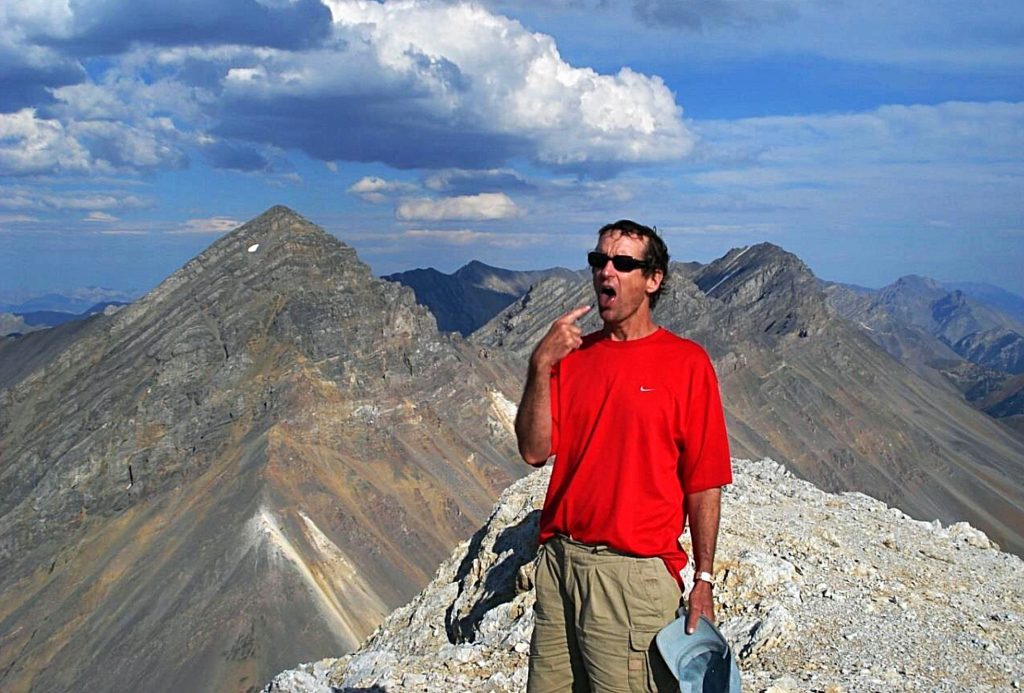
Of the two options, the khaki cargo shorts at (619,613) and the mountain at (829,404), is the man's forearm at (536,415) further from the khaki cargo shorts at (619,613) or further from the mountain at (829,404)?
the mountain at (829,404)

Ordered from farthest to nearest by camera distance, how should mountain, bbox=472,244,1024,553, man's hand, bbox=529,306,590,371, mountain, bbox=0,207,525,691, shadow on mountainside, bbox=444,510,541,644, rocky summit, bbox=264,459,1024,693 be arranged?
mountain, bbox=472,244,1024,553 < mountain, bbox=0,207,525,691 < shadow on mountainside, bbox=444,510,541,644 < rocky summit, bbox=264,459,1024,693 < man's hand, bbox=529,306,590,371

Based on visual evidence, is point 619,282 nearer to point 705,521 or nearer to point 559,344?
point 559,344

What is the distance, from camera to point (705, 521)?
713 cm

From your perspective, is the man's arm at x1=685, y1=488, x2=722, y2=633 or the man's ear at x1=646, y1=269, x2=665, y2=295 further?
the man's ear at x1=646, y1=269, x2=665, y2=295

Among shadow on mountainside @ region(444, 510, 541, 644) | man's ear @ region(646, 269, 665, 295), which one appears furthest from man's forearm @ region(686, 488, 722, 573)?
shadow on mountainside @ region(444, 510, 541, 644)

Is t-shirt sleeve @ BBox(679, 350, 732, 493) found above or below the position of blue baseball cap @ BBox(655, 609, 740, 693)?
above

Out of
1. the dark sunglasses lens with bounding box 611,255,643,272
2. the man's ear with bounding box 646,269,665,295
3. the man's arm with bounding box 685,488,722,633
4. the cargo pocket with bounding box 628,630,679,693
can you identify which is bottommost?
the cargo pocket with bounding box 628,630,679,693

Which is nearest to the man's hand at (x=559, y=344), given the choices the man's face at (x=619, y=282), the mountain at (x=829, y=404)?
the man's face at (x=619, y=282)

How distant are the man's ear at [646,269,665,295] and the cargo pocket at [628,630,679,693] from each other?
2.42 meters

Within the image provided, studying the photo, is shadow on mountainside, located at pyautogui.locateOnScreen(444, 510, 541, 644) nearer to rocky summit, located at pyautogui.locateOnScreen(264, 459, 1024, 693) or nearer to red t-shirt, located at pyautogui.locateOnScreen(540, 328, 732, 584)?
rocky summit, located at pyautogui.locateOnScreen(264, 459, 1024, 693)

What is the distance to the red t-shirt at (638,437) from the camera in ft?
22.9

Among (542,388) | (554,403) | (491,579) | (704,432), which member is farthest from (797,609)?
(542,388)

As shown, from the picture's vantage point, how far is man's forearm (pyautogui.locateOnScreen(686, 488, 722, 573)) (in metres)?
7.11

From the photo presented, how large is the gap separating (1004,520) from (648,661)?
453ft
